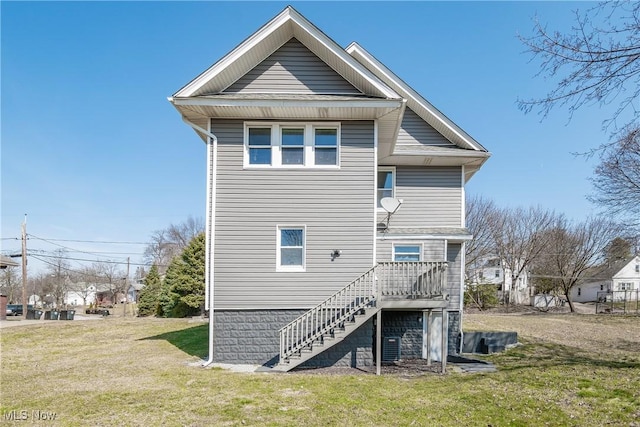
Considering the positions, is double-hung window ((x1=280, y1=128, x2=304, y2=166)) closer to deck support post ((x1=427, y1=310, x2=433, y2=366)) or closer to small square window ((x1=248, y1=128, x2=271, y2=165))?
small square window ((x1=248, y1=128, x2=271, y2=165))

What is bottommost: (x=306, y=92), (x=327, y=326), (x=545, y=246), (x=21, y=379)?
(x=21, y=379)

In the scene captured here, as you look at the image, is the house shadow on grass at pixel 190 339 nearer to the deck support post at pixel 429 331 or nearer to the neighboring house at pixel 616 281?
the deck support post at pixel 429 331

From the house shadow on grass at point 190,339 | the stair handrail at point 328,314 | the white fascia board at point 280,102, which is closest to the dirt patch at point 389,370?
the stair handrail at point 328,314

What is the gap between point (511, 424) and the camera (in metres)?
5.80

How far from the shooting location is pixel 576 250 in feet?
109

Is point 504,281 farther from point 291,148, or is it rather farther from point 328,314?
point 291,148

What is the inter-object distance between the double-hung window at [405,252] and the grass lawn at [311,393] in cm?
384

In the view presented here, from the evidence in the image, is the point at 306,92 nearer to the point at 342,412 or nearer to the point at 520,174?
the point at 342,412

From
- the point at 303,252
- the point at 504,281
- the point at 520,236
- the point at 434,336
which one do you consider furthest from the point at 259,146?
the point at 504,281

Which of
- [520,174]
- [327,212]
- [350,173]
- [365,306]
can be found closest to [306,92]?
[350,173]

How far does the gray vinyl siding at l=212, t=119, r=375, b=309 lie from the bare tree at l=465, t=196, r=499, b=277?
80.6 feet

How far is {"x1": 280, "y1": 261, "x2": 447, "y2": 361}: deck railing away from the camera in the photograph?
374 inches

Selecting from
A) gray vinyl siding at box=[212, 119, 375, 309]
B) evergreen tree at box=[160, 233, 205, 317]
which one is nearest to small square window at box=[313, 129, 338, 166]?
gray vinyl siding at box=[212, 119, 375, 309]

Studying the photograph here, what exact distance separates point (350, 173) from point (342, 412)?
591cm
